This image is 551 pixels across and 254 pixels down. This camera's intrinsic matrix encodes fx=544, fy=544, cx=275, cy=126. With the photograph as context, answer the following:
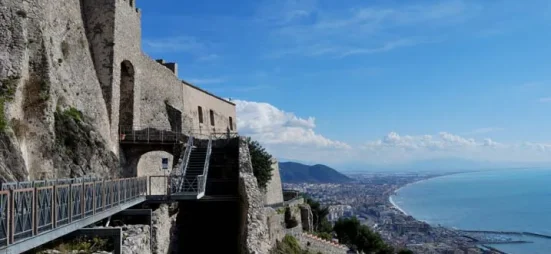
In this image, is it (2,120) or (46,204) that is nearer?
(46,204)

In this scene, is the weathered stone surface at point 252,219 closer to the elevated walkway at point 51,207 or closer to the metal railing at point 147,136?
the elevated walkway at point 51,207

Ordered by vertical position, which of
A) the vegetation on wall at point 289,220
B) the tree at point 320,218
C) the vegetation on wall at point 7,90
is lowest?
the tree at point 320,218

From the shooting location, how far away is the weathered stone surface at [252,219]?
15317 millimetres

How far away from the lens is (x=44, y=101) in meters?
19.1

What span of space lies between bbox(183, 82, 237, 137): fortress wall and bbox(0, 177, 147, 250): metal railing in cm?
2174

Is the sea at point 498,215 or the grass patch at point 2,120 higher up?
the grass patch at point 2,120

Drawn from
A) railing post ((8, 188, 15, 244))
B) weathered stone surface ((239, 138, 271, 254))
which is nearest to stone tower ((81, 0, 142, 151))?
weathered stone surface ((239, 138, 271, 254))

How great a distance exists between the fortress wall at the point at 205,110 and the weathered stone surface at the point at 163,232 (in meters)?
17.5

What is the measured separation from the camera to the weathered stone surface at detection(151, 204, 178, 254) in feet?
50.8

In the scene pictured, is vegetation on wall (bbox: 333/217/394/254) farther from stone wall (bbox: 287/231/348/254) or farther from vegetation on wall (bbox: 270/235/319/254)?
vegetation on wall (bbox: 270/235/319/254)

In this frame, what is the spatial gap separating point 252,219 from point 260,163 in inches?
634

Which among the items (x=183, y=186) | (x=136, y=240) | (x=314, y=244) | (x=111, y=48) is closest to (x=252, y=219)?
(x=183, y=186)

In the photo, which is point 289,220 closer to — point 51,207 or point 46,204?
point 51,207

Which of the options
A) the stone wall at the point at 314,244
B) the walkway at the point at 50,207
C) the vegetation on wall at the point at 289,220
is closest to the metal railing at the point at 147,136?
the stone wall at the point at 314,244
